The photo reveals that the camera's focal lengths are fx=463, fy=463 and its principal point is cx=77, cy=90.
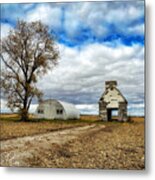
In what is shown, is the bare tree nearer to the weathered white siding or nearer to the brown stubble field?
the brown stubble field

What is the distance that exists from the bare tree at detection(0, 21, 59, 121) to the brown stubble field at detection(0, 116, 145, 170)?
0.35 ft

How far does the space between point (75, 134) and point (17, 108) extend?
32 centimetres

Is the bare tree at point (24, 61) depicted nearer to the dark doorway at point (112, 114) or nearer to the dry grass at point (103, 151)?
the dry grass at point (103, 151)

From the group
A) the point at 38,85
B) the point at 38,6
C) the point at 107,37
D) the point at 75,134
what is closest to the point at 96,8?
the point at 107,37

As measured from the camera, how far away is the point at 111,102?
88.7 inches

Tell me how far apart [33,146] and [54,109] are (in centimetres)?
21

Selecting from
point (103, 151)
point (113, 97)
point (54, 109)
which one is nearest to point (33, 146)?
point (54, 109)

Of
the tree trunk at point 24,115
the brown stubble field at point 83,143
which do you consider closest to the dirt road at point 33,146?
the brown stubble field at point 83,143

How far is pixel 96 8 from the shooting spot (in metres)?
2.25

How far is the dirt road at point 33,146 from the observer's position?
228 cm

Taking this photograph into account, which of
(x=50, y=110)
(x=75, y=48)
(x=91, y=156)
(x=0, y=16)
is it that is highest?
(x=0, y=16)

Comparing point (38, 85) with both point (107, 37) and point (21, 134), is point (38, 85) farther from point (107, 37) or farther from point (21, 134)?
point (107, 37)

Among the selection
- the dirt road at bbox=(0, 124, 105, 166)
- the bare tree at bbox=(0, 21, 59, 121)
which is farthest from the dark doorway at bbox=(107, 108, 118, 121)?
the bare tree at bbox=(0, 21, 59, 121)

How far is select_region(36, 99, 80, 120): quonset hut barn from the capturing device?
2.27 metres
